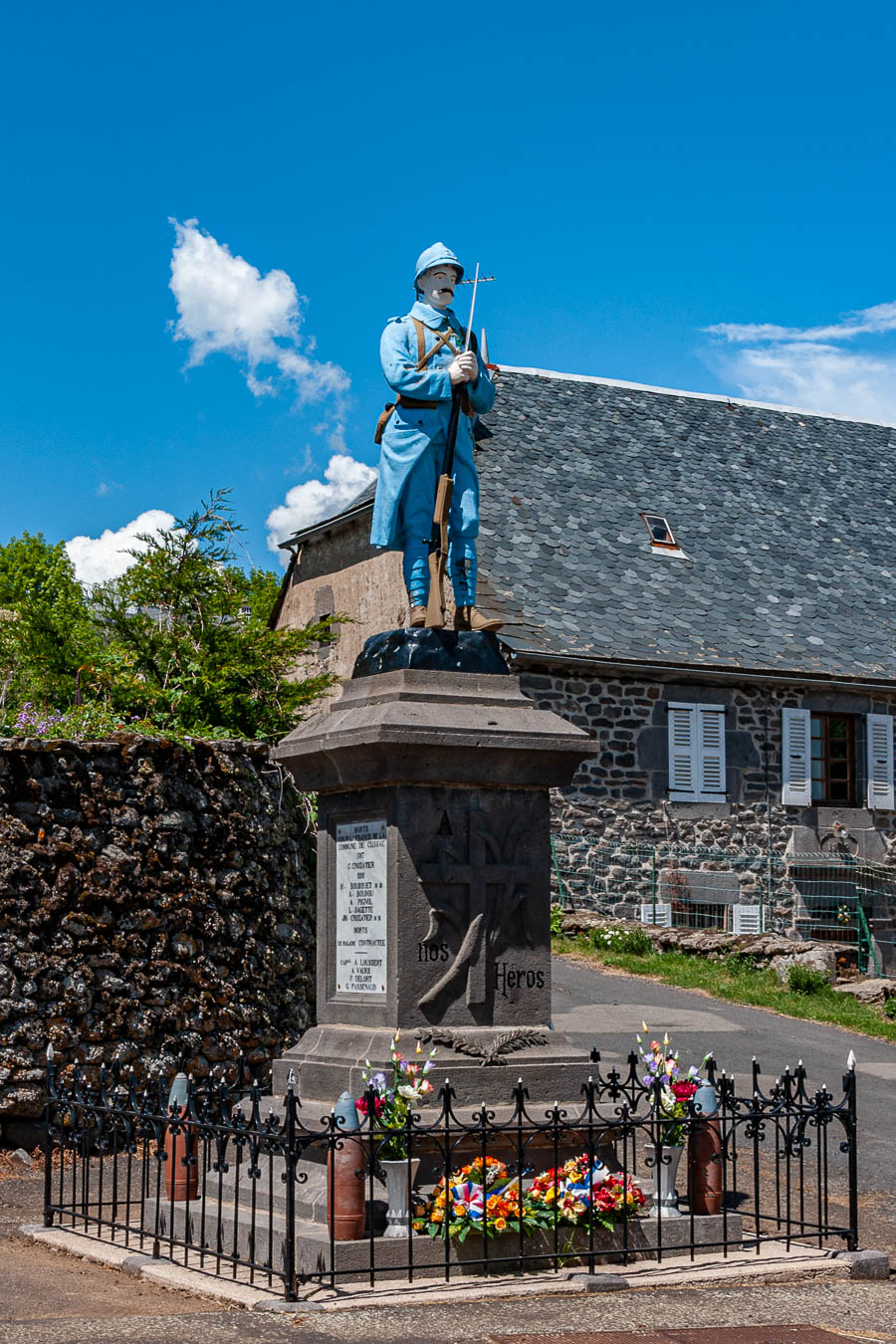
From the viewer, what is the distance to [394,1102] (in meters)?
6.88

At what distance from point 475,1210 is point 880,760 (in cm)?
1726

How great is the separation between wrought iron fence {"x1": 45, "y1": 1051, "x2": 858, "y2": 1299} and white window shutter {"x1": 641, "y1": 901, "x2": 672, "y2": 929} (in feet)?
42.0

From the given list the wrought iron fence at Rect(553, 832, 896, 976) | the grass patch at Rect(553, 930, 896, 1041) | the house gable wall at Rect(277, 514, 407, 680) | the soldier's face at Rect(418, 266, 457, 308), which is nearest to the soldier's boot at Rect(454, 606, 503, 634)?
the soldier's face at Rect(418, 266, 457, 308)

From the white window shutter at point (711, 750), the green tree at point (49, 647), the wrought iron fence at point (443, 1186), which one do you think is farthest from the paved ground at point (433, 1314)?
the white window shutter at point (711, 750)

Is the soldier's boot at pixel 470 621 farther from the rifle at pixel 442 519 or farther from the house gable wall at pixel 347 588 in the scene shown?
the house gable wall at pixel 347 588

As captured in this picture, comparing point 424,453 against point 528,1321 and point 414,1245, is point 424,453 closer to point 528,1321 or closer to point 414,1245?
point 414,1245

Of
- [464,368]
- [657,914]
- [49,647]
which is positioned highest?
[464,368]

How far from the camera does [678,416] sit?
26.6 meters

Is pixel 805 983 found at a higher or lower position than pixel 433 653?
lower

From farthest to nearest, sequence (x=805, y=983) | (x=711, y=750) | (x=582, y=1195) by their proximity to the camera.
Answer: (x=711, y=750)
(x=805, y=983)
(x=582, y=1195)

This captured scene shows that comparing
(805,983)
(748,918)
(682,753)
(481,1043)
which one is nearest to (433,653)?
(481,1043)

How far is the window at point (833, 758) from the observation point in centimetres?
2273

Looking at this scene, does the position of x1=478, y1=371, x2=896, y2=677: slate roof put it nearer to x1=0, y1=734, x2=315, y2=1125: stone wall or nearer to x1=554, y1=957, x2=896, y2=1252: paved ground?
x1=554, y1=957, x2=896, y2=1252: paved ground

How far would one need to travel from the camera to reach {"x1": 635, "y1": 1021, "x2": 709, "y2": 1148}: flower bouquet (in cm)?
744
